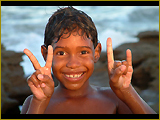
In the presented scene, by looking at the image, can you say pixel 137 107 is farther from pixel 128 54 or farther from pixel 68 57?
pixel 68 57

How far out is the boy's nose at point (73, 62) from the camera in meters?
1.74

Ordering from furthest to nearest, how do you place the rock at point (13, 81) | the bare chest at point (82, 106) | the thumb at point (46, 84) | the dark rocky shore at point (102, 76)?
1. the rock at point (13, 81)
2. the dark rocky shore at point (102, 76)
3. the bare chest at point (82, 106)
4. the thumb at point (46, 84)

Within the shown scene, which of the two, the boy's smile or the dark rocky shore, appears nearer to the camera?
the boy's smile

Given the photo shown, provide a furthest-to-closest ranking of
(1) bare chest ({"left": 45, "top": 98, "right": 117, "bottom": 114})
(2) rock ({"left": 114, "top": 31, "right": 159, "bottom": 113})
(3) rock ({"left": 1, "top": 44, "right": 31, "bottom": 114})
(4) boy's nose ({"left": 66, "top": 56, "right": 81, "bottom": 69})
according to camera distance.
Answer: (3) rock ({"left": 1, "top": 44, "right": 31, "bottom": 114}) → (2) rock ({"left": 114, "top": 31, "right": 159, "bottom": 113}) → (1) bare chest ({"left": 45, "top": 98, "right": 117, "bottom": 114}) → (4) boy's nose ({"left": 66, "top": 56, "right": 81, "bottom": 69})

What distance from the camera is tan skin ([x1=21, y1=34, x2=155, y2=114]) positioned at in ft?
5.34

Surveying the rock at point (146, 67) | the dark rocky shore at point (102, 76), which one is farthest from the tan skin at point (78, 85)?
the dark rocky shore at point (102, 76)

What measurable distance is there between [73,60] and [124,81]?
1.28 feet

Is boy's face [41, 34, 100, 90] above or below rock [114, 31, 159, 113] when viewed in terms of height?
above

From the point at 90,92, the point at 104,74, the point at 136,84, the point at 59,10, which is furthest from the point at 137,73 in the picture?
the point at 59,10

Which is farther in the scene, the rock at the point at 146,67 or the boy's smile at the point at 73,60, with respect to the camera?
the rock at the point at 146,67

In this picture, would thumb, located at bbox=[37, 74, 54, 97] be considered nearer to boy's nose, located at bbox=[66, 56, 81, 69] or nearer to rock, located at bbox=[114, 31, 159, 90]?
boy's nose, located at bbox=[66, 56, 81, 69]

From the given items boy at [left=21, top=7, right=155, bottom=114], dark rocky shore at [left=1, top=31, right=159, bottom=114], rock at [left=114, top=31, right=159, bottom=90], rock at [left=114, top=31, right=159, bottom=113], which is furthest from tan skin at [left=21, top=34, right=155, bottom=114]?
rock at [left=114, top=31, right=159, bottom=90]

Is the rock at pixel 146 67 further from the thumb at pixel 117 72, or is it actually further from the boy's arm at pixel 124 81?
the thumb at pixel 117 72

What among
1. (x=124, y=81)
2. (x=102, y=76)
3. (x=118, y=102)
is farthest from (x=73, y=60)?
(x=102, y=76)
